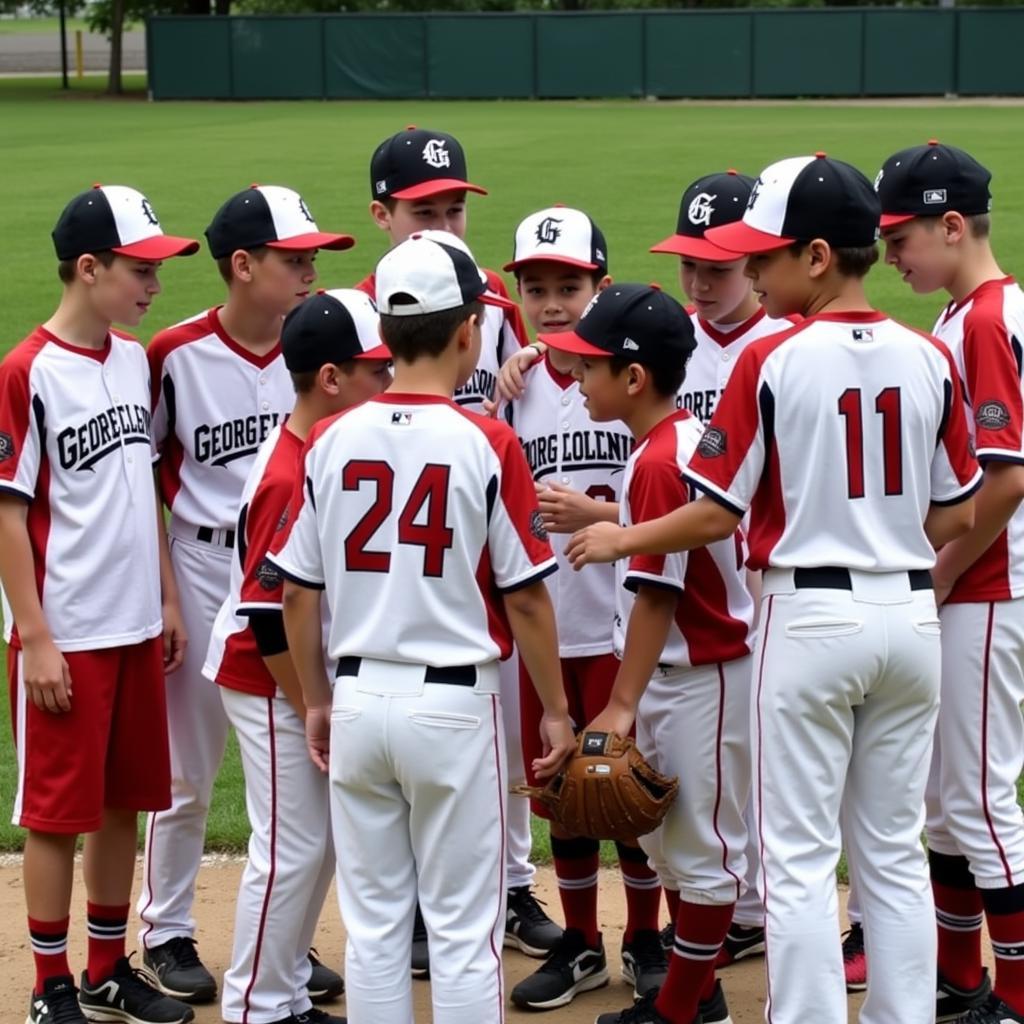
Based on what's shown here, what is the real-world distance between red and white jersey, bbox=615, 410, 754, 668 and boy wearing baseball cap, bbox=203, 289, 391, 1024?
693 mm

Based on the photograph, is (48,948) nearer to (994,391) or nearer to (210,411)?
(210,411)

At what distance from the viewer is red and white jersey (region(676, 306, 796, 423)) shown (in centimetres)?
466

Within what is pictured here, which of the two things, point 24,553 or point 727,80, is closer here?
point 24,553

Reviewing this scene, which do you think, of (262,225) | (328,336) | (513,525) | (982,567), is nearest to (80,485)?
(328,336)

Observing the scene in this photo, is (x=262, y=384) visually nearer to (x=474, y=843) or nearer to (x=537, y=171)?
(x=474, y=843)

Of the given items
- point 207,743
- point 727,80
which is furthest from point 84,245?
point 727,80

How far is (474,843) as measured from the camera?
3520 mm

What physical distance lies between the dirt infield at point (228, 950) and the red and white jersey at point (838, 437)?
136 centimetres

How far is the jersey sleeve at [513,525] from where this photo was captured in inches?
138

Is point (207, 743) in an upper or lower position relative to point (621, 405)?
lower

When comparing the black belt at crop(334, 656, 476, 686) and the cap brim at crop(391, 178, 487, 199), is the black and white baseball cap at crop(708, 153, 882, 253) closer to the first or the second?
the black belt at crop(334, 656, 476, 686)

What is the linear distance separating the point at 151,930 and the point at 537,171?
2083 centimetres

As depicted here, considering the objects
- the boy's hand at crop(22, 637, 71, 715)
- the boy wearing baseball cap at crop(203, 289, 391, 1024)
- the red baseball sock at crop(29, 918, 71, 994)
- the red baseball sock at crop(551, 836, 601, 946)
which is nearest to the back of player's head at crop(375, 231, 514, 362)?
the boy wearing baseball cap at crop(203, 289, 391, 1024)

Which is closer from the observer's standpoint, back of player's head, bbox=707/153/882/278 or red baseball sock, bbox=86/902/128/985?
back of player's head, bbox=707/153/882/278
